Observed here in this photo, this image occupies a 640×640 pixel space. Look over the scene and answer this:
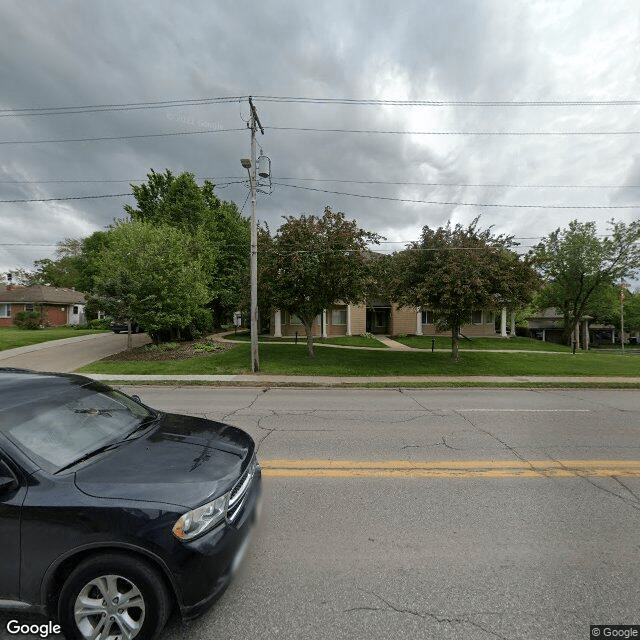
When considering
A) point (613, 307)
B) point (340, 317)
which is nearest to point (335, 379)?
point (340, 317)

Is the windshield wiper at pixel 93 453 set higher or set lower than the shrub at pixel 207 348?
higher

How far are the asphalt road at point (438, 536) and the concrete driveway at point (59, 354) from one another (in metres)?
12.8

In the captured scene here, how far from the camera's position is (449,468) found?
15.1 ft

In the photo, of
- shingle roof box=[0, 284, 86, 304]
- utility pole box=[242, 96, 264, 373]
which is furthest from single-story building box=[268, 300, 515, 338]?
shingle roof box=[0, 284, 86, 304]

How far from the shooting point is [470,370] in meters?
14.4

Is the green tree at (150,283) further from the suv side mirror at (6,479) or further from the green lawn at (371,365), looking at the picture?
the suv side mirror at (6,479)

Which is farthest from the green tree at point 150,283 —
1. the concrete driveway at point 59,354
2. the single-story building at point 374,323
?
the single-story building at point 374,323

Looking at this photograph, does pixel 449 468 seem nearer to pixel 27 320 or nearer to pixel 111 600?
pixel 111 600

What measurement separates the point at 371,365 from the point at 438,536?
488 inches

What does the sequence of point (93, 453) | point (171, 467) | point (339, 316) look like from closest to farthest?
point (171, 467)
point (93, 453)
point (339, 316)

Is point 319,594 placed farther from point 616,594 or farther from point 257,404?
point 257,404

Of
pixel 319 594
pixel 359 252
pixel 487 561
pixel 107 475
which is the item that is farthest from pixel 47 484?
pixel 359 252

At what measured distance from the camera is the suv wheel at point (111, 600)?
202 centimetres

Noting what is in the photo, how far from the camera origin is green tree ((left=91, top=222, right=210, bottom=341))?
17.0 meters
